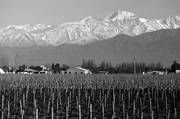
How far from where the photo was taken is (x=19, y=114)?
15109mm

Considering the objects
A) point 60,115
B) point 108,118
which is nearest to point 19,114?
point 60,115

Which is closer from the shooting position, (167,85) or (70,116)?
(70,116)

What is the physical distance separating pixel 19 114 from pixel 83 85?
714 inches

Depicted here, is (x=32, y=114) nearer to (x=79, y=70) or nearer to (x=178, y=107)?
(x=178, y=107)

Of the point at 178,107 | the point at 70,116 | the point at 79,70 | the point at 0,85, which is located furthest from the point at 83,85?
the point at 79,70

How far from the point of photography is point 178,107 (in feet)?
57.7

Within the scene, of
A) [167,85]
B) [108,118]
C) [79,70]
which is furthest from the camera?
[79,70]

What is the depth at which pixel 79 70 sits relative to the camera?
10069cm

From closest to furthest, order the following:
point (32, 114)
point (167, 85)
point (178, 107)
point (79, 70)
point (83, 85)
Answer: point (32, 114) < point (178, 107) < point (167, 85) < point (83, 85) < point (79, 70)

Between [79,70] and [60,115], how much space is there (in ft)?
282

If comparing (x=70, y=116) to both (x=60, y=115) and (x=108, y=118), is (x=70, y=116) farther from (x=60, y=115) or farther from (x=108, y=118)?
(x=108, y=118)

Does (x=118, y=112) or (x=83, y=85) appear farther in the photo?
(x=83, y=85)

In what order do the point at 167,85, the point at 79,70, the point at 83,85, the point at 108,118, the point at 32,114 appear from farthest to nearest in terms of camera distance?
1. the point at 79,70
2. the point at 83,85
3. the point at 167,85
4. the point at 32,114
5. the point at 108,118

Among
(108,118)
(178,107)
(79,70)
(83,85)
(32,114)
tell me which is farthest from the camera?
(79,70)
